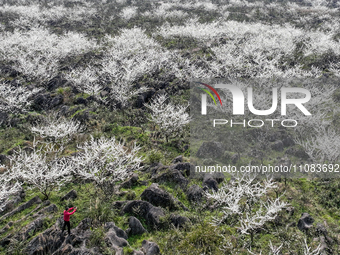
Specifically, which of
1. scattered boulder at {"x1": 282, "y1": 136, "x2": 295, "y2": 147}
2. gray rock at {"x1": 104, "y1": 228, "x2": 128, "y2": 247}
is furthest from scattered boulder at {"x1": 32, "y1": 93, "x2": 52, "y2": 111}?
scattered boulder at {"x1": 282, "y1": 136, "x2": 295, "y2": 147}

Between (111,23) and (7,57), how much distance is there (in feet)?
99.1

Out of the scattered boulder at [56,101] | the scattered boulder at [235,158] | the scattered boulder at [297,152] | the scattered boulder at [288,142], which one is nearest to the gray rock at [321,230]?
the scattered boulder at [235,158]

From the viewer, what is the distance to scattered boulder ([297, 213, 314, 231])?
432 inches

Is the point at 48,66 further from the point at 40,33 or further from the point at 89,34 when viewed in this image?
the point at 89,34

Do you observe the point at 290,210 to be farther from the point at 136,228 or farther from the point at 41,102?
the point at 41,102

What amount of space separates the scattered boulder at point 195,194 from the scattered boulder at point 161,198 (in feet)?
3.07

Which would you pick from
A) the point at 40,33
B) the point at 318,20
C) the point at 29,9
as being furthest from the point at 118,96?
the point at 318,20

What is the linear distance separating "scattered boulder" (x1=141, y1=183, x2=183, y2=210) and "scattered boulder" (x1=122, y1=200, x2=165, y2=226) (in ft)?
2.19

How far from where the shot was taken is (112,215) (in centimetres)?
1118

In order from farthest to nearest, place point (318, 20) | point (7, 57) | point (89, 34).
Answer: point (318, 20)
point (89, 34)
point (7, 57)

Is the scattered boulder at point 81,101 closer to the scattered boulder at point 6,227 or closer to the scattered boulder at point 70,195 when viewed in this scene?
the scattered boulder at point 70,195

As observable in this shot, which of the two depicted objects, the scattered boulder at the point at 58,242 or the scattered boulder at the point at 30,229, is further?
the scattered boulder at the point at 30,229

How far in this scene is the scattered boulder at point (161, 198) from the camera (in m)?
12.1

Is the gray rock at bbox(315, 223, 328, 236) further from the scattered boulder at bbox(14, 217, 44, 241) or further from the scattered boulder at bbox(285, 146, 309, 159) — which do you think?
the scattered boulder at bbox(14, 217, 44, 241)
